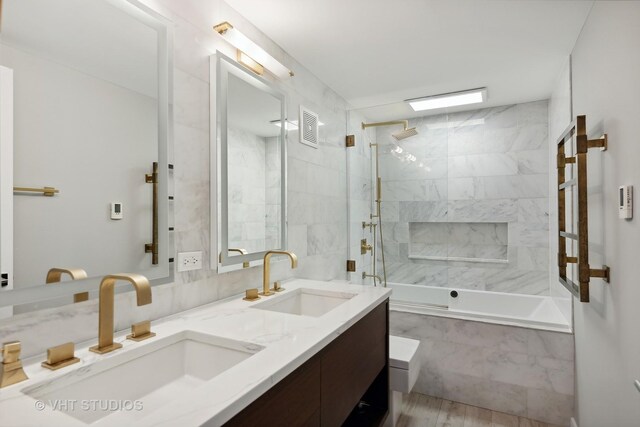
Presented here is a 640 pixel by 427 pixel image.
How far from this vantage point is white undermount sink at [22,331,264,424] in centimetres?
88

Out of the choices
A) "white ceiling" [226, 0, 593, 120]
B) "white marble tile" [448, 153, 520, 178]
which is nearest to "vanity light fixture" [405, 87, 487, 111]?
"white ceiling" [226, 0, 593, 120]

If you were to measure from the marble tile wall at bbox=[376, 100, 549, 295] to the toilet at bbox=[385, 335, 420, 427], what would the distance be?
3.91 feet

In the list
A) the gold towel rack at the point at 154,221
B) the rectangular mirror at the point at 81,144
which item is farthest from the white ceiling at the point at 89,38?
the gold towel rack at the point at 154,221

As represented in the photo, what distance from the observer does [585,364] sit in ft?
6.54

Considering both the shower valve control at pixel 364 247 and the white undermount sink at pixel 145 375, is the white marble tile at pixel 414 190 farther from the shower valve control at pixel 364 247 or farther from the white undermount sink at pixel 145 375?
the white undermount sink at pixel 145 375

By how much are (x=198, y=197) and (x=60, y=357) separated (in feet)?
2.63

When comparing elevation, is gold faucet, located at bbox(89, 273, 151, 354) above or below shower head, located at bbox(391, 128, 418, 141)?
below

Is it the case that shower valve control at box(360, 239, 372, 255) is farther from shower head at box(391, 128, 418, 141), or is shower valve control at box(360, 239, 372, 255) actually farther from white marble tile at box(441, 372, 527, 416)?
white marble tile at box(441, 372, 527, 416)

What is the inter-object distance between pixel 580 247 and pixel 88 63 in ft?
6.66

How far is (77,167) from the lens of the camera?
3.61 ft

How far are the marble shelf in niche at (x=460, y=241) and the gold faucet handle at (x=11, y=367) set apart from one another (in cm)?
306

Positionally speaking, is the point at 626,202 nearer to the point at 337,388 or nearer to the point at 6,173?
the point at 337,388

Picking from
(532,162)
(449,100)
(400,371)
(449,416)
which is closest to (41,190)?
(400,371)

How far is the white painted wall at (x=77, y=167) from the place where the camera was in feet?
3.23
